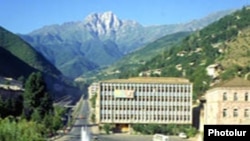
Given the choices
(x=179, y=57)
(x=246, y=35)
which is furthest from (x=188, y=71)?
(x=179, y=57)

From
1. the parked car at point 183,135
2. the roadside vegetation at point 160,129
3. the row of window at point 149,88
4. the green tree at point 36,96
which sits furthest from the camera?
the row of window at point 149,88

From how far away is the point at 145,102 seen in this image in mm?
100500

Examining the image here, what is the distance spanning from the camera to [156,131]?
3848 inches

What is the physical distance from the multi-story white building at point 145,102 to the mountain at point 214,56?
63.8 ft

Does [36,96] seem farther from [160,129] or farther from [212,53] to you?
[212,53]

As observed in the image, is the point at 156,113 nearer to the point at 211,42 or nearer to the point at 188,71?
the point at 188,71

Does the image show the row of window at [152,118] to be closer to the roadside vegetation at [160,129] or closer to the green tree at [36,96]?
the roadside vegetation at [160,129]

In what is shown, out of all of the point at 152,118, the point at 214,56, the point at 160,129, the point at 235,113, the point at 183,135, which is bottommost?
the point at 183,135

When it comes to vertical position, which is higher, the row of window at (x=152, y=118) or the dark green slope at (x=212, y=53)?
the dark green slope at (x=212, y=53)

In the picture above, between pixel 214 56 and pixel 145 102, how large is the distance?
64999mm

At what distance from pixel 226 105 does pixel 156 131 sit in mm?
25532

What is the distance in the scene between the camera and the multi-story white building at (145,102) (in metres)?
99.5

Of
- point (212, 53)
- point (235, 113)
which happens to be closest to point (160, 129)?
point (235, 113)

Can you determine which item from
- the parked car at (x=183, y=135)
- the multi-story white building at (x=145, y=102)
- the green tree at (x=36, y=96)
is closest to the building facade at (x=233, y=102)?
the parked car at (x=183, y=135)
